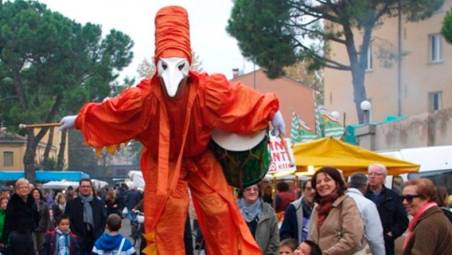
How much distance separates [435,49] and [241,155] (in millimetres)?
37399

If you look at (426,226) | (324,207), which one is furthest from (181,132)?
(426,226)

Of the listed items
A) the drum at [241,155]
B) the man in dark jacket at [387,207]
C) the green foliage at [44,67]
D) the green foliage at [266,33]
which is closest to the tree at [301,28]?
the green foliage at [266,33]

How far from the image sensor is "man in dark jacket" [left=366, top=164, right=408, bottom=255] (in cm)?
1059

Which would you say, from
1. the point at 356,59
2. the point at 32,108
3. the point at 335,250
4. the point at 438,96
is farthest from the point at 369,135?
the point at 335,250

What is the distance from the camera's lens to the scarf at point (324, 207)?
8273mm

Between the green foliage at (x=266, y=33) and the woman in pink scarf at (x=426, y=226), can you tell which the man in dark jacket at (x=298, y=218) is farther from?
the green foliage at (x=266, y=33)

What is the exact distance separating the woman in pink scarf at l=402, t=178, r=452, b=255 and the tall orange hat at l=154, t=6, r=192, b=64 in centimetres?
195

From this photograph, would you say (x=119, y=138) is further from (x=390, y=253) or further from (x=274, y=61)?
(x=274, y=61)

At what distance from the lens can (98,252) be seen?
37.6 ft

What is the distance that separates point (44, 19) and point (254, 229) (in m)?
38.2

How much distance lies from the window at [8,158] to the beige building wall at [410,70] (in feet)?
130

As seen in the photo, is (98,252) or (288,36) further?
(288,36)

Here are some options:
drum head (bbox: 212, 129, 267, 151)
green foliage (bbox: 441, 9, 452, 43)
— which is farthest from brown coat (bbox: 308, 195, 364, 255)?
green foliage (bbox: 441, 9, 452, 43)

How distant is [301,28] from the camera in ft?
134
